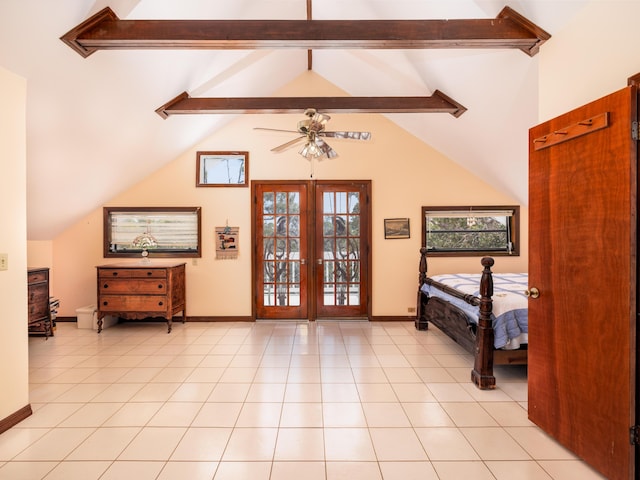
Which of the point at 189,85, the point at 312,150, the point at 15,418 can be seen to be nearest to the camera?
the point at 15,418

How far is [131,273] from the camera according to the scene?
482cm

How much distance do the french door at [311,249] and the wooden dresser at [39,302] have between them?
8.68 ft

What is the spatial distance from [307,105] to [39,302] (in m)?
4.07

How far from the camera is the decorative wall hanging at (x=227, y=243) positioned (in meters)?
5.46

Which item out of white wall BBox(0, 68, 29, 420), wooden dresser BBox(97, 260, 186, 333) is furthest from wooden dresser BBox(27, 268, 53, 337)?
white wall BBox(0, 68, 29, 420)

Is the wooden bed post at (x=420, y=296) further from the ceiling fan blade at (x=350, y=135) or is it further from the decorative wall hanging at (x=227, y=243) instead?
the decorative wall hanging at (x=227, y=243)

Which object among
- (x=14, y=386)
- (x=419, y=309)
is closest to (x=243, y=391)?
(x=14, y=386)

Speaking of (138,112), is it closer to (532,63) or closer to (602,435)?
(532,63)

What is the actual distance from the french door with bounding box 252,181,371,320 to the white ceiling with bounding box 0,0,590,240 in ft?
4.69

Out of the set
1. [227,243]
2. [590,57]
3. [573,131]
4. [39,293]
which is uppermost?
[590,57]

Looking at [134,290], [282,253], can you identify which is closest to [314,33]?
[282,253]

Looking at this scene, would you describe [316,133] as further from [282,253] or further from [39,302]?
[39,302]

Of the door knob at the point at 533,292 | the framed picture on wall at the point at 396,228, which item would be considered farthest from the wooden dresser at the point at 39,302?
the door knob at the point at 533,292

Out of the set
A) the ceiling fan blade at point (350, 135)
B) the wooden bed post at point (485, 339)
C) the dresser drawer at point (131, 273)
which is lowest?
the wooden bed post at point (485, 339)
